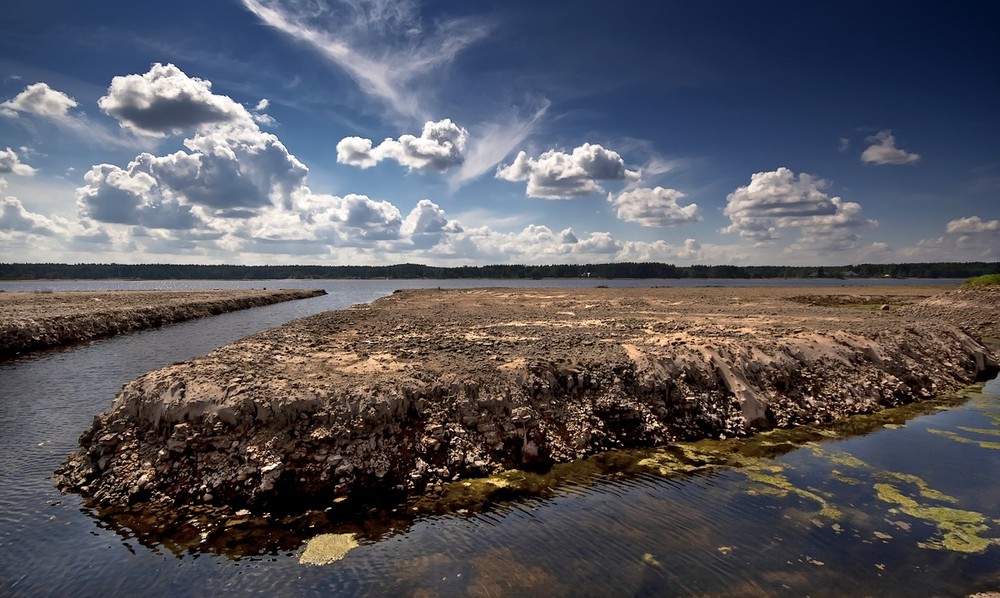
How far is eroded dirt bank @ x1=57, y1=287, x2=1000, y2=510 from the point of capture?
1123cm

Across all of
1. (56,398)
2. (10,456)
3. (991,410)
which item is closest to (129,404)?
(10,456)

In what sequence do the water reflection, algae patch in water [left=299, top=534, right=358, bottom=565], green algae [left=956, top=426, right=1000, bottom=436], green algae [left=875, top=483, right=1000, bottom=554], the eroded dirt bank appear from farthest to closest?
green algae [left=956, top=426, right=1000, bottom=436], the eroded dirt bank, green algae [left=875, top=483, right=1000, bottom=554], algae patch in water [left=299, top=534, right=358, bottom=565], the water reflection

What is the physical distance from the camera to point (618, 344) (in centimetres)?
2028

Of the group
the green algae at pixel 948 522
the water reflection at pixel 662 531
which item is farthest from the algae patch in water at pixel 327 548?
the green algae at pixel 948 522

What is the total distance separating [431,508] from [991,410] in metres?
22.5

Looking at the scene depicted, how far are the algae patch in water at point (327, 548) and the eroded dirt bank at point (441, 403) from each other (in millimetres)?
1512

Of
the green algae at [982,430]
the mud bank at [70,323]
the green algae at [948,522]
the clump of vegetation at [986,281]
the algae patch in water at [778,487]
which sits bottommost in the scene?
the green algae at [948,522]

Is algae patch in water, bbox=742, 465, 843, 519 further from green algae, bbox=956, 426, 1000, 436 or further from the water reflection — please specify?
green algae, bbox=956, 426, 1000, 436

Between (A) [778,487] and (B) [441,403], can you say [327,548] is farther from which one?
(A) [778,487]

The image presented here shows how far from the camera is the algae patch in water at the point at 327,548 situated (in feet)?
29.0

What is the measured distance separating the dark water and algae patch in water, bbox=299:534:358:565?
0.16 metres

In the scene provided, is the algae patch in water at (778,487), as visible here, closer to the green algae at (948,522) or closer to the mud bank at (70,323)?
the green algae at (948,522)

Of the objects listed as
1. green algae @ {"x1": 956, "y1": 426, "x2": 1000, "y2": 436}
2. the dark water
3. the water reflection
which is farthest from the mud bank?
green algae @ {"x1": 956, "y1": 426, "x2": 1000, "y2": 436}

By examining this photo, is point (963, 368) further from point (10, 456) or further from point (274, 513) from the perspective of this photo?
point (10, 456)
